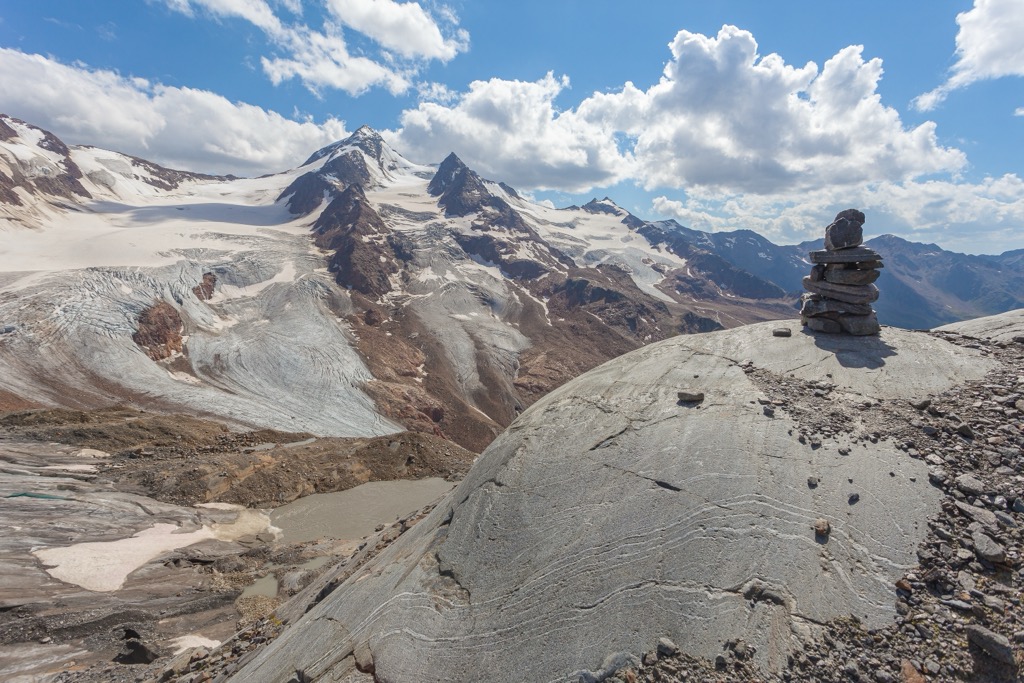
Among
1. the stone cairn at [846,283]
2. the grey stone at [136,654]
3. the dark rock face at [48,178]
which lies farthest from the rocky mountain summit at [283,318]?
the stone cairn at [846,283]

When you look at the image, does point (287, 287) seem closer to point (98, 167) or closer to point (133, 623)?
point (133, 623)

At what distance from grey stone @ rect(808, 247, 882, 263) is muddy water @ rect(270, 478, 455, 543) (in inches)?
757

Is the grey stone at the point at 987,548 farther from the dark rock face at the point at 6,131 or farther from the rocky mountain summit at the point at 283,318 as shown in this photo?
the dark rock face at the point at 6,131

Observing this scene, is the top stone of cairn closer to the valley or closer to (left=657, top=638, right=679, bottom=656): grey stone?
the valley

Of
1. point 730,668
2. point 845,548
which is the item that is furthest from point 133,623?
point 845,548

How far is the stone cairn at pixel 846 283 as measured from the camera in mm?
12352

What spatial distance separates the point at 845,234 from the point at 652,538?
1017cm

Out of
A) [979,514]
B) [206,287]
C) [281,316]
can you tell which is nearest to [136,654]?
[979,514]

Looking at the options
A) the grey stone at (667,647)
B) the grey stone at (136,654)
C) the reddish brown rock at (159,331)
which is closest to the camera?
the grey stone at (667,647)

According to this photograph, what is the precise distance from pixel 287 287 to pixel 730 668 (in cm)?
11498

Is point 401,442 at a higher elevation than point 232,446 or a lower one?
higher

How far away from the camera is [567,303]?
166125 mm

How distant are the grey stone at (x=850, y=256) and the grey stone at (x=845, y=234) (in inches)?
7.2

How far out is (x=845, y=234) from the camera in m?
12.6
